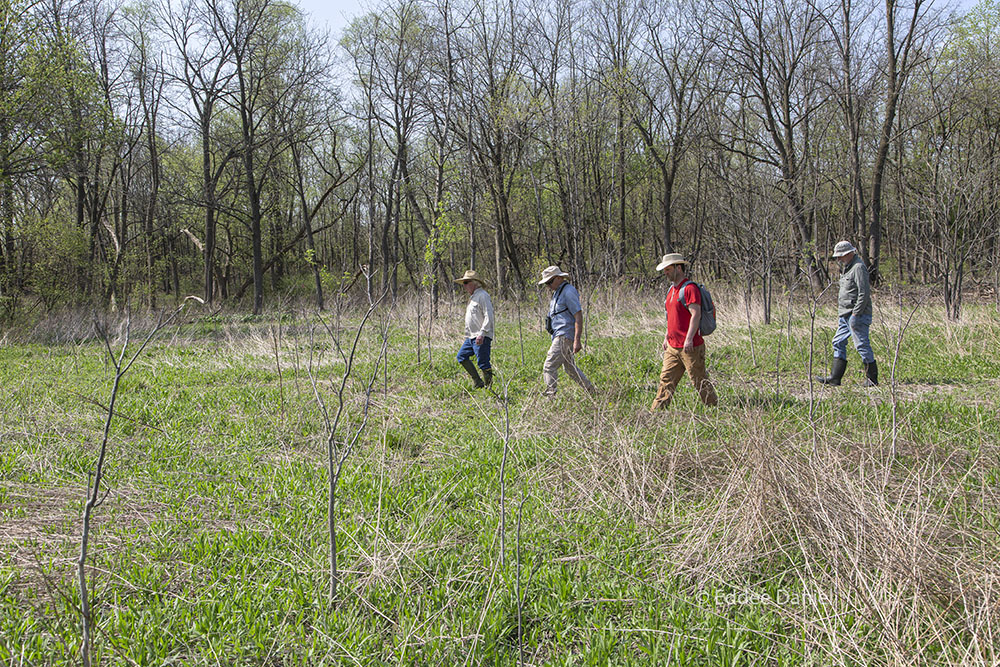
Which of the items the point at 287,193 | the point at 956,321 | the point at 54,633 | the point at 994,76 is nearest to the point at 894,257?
the point at 994,76

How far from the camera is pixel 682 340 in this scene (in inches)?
224

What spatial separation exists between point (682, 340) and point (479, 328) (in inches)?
107

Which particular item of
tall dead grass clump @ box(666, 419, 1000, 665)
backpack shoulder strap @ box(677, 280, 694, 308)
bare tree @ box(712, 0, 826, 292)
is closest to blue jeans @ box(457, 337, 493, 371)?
backpack shoulder strap @ box(677, 280, 694, 308)

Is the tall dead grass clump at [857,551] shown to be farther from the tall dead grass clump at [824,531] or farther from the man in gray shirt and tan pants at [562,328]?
the man in gray shirt and tan pants at [562,328]

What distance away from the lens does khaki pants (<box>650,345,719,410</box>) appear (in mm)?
5566

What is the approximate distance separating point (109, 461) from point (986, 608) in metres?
5.72

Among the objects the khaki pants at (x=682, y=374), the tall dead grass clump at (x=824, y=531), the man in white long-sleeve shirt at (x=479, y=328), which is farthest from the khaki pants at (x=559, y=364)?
the tall dead grass clump at (x=824, y=531)

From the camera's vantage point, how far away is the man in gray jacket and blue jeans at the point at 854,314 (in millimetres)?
6781

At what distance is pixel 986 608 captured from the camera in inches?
85.6

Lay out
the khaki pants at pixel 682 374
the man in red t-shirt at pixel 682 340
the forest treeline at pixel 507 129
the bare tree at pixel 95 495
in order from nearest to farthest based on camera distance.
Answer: the bare tree at pixel 95 495
the man in red t-shirt at pixel 682 340
the khaki pants at pixel 682 374
the forest treeline at pixel 507 129

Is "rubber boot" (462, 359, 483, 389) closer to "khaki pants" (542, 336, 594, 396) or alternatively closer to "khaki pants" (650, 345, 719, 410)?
"khaki pants" (542, 336, 594, 396)

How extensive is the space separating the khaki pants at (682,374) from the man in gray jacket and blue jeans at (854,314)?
2240 mm

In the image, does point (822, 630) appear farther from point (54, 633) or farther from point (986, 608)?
point (54, 633)

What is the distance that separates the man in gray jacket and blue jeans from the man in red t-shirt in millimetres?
2306
